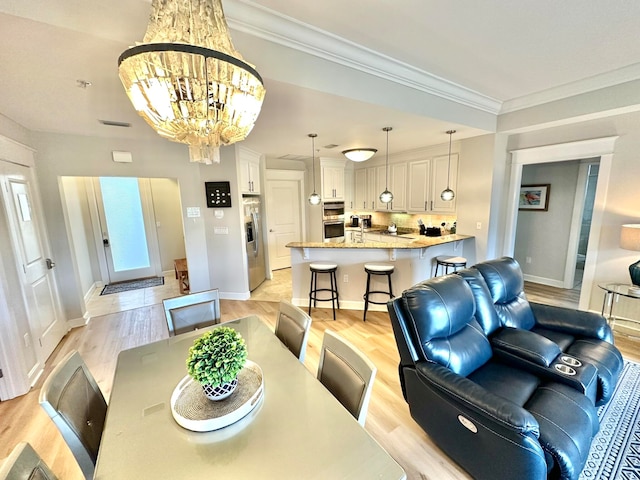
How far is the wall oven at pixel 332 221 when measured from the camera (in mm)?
6035

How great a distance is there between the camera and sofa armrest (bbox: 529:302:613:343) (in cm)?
209

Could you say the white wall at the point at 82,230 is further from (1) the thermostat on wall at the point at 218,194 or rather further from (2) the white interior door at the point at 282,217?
(2) the white interior door at the point at 282,217

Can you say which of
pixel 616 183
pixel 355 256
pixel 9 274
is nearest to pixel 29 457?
pixel 9 274

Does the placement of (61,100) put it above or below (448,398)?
above

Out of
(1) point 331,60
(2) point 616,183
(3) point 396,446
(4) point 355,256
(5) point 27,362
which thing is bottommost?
(3) point 396,446

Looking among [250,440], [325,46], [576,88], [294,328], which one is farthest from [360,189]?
[250,440]

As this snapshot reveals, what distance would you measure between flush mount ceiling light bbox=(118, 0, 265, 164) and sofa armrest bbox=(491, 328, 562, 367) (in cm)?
222

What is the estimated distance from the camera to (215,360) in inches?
44.6

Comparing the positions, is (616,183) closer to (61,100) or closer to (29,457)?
(29,457)

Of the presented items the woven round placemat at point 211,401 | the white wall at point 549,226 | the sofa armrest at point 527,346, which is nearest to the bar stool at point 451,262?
the sofa armrest at point 527,346

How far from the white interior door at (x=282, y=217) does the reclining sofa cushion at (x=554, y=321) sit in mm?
4298

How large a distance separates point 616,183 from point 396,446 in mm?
3844

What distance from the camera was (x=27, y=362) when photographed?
95.8 inches

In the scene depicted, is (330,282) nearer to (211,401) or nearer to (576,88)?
(211,401)
